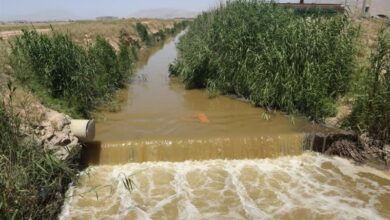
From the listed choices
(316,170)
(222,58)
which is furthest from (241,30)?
(316,170)

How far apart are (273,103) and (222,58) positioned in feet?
7.51

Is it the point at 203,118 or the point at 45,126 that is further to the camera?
the point at 203,118

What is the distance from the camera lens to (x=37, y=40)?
358 inches

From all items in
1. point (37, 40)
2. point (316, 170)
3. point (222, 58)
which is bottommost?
point (316, 170)

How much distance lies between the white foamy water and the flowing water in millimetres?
16

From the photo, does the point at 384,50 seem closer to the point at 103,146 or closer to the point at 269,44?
the point at 269,44

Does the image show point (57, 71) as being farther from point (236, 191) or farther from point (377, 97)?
point (377, 97)

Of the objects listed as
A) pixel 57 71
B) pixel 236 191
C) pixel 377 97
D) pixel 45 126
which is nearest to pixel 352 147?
pixel 377 97

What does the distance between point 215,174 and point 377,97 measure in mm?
3646

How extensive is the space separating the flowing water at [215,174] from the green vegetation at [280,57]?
64cm

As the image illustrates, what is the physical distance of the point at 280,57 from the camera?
9.75 meters

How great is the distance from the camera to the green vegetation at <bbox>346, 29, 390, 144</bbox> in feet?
25.9

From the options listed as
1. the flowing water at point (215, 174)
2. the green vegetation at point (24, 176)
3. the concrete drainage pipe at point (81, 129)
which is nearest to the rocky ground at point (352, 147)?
the flowing water at point (215, 174)

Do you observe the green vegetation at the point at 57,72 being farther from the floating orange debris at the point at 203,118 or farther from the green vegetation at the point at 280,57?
the green vegetation at the point at 280,57
